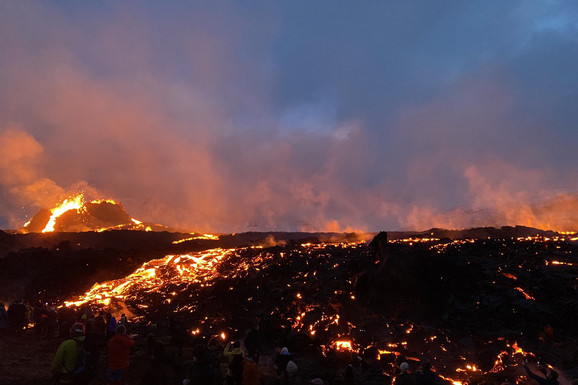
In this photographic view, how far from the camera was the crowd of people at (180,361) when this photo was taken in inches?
337

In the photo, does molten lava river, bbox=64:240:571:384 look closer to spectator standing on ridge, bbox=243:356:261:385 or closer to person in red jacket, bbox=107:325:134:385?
spectator standing on ridge, bbox=243:356:261:385

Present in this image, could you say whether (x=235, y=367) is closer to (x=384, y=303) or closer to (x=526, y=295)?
(x=384, y=303)

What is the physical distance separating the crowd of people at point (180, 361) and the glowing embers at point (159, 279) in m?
5.21

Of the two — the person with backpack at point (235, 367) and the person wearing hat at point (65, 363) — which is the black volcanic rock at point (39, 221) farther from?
the person wearing hat at point (65, 363)

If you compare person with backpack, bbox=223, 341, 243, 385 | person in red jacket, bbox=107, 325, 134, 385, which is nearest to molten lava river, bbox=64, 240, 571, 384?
person with backpack, bbox=223, 341, 243, 385

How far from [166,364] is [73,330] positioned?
29.6 ft

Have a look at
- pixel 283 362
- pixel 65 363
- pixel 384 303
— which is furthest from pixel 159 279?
pixel 65 363

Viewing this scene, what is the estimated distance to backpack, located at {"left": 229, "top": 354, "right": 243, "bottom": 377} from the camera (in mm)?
11578

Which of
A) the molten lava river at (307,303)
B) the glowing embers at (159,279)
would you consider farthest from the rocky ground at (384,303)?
the glowing embers at (159,279)

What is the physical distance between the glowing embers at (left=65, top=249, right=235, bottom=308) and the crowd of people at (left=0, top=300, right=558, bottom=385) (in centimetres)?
521

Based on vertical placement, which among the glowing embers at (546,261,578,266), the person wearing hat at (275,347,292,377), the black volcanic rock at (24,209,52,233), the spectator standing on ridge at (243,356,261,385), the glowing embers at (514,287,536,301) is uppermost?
the black volcanic rock at (24,209,52,233)

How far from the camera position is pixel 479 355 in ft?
57.6

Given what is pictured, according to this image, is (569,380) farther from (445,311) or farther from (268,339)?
(268,339)

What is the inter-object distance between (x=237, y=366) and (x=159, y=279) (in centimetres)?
Answer: 2308
